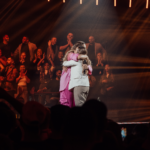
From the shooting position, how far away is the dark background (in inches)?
241

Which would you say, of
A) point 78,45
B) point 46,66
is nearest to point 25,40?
point 46,66

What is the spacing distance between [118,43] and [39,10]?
2.44 meters

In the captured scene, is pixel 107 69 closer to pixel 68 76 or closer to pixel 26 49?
pixel 68 76

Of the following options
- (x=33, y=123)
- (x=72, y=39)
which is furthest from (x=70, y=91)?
(x=33, y=123)

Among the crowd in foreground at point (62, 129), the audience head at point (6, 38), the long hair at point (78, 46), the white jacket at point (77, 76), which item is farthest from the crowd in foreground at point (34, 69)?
the crowd in foreground at point (62, 129)

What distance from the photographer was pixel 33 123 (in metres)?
1.10

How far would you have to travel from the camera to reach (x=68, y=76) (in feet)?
19.1

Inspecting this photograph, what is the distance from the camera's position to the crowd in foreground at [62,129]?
84 cm

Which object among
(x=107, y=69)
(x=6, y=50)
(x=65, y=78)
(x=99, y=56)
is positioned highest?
(x=6, y=50)

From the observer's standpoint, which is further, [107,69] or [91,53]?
[107,69]

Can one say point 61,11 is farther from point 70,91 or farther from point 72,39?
Answer: point 70,91

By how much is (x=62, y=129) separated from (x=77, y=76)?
4.26 metres

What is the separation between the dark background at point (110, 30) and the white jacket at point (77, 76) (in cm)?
110

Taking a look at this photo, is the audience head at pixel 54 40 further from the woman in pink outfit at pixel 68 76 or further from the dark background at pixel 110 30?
the woman in pink outfit at pixel 68 76
